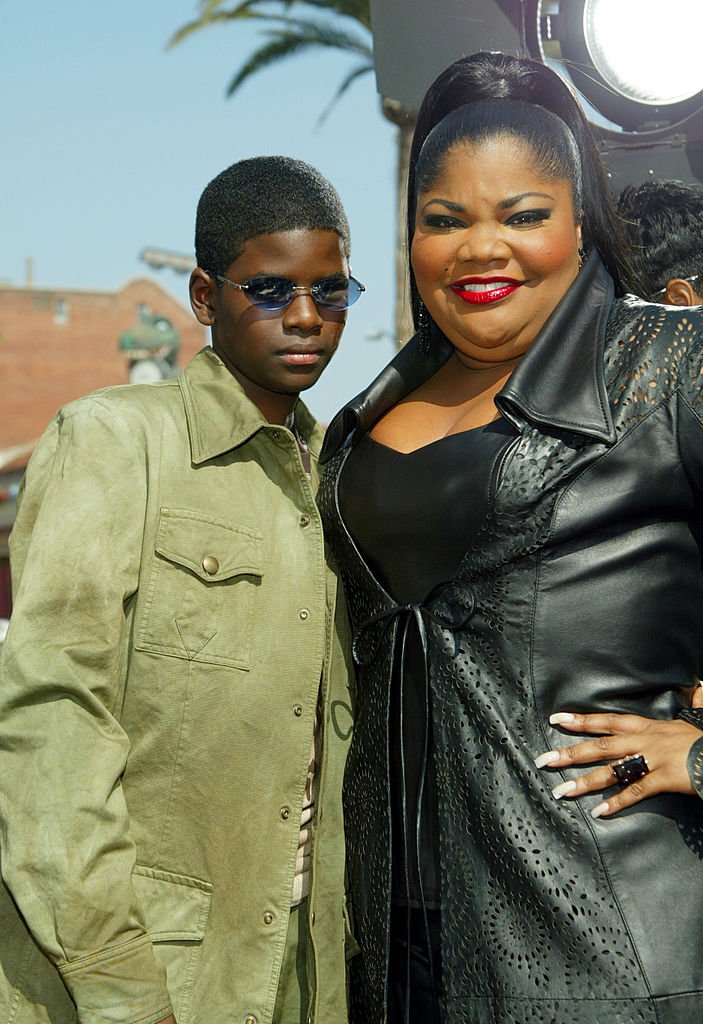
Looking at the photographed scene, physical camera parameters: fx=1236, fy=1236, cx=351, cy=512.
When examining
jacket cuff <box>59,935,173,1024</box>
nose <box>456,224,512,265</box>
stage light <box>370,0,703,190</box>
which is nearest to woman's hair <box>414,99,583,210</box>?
nose <box>456,224,512,265</box>

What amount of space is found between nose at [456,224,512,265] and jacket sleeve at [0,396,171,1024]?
761 millimetres

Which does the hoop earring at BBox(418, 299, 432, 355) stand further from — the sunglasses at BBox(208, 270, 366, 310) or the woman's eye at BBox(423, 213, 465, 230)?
the woman's eye at BBox(423, 213, 465, 230)

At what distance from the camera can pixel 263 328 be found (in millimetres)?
2602

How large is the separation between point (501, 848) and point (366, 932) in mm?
421

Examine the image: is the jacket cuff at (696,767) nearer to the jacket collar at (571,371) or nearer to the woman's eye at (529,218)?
the jacket collar at (571,371)

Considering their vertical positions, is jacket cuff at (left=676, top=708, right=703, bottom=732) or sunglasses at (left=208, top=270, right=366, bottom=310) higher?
sunglasses at (left=208, top=270, right=366, bottom=310)

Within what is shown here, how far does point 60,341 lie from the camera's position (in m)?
41.1

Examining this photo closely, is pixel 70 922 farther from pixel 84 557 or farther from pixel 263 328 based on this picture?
pixel 263 328

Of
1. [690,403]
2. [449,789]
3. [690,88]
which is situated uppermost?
[690,88]

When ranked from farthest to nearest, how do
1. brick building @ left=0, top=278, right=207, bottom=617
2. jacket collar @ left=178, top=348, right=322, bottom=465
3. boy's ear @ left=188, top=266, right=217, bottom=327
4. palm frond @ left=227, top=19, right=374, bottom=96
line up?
brick building @ left=0, top=278, right=207, bottom=617
palm frond @ left=227, top=19, right=374, bottom=96
boy's ear @ left=188, top=266, right=217, bottom=327
jacket collar @ left=178, top=348, right=322, bottom=465

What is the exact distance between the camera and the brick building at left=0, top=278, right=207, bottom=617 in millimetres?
40156

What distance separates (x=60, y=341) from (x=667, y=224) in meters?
39.8

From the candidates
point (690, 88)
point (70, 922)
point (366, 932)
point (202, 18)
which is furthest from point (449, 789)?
point (202, 18)

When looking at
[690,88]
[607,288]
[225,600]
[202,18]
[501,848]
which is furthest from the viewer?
[202,18]
